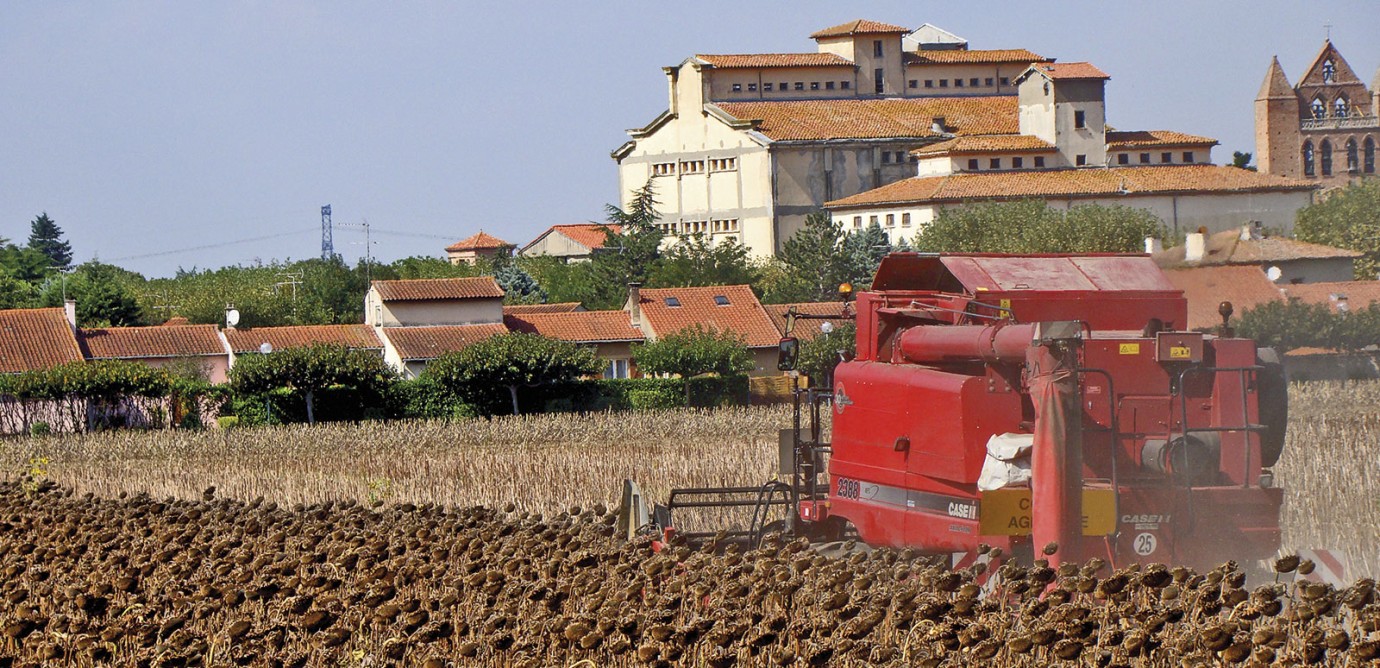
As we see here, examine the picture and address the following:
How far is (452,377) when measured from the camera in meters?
56.5

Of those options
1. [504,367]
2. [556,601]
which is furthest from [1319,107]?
[556,601]

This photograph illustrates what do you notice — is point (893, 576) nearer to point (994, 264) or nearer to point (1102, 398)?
point (1102, 398)

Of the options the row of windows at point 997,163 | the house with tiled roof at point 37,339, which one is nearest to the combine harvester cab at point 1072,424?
the house with tiled roof at point 37,339

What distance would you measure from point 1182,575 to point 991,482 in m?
2.81

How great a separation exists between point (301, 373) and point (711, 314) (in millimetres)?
20501

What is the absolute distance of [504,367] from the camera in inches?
2222

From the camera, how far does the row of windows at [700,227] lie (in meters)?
109

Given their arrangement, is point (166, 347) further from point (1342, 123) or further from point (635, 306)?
point (1342, 123)

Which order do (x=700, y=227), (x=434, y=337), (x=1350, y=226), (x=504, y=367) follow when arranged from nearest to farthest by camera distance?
(x=504, y=367)
(x=434, y=337)
(x=1350, y=226)
(x=700, y=227)

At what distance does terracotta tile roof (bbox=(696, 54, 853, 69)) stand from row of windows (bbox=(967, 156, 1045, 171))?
62.1ft

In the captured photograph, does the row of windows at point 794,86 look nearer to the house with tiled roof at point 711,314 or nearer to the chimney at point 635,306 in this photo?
the house with tiled roof at point 711,314

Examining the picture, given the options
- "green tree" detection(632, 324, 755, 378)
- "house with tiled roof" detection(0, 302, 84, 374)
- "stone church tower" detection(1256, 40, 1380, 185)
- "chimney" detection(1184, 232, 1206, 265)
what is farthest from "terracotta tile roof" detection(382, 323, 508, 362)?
"stone church tower" detection(1256, 40, 1380, 185)

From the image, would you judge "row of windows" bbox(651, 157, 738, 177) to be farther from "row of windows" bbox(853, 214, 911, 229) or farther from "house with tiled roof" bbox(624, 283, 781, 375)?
"house with tiled roof" bbox(624, 283, 781, 375)

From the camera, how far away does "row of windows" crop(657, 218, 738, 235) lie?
357 ft
